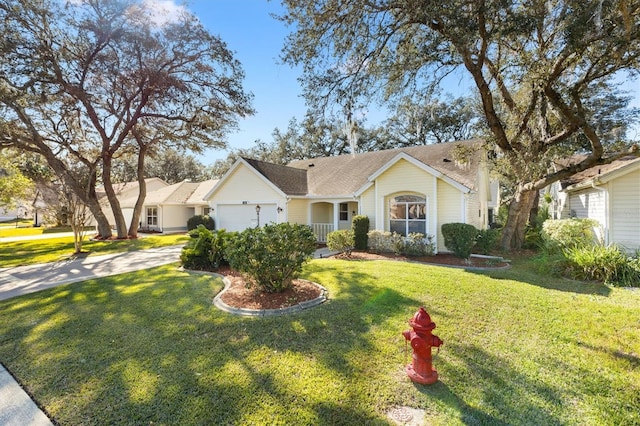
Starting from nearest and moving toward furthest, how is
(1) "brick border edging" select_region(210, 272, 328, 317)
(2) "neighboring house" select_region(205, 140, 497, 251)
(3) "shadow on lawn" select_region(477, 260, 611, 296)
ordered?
(1) "brick border edging" select_region(210, 272, 328, 317), (3) "shadow on lawn" select_region(477, 260, 611, 296), (2) "neighboring house" select_region(205, 140, 497, 251)

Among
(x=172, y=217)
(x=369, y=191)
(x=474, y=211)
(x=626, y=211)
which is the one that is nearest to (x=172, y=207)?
(x=172, y=217)

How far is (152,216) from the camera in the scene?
86.7 ft

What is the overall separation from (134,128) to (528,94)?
22.0 meters

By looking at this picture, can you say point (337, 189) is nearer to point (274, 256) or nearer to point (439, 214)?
point (439, 214)

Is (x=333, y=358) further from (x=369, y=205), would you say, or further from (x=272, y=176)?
(x=272, y=176)

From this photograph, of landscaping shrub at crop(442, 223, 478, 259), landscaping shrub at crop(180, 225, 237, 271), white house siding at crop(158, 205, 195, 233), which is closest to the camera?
landscaping shrub at crop(180, 225, 237, 271)

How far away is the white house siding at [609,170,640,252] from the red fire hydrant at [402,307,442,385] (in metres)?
11.2

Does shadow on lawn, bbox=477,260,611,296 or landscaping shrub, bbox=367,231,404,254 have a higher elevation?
landscaping shrub, bbox=367,231,404,254

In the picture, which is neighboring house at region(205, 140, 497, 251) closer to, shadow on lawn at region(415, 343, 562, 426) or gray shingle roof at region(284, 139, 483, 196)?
gray shingle roof at region(284, 139, 483, 196)

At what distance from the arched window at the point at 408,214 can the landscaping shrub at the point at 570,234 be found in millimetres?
4434

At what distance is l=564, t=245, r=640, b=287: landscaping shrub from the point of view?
7512 mm

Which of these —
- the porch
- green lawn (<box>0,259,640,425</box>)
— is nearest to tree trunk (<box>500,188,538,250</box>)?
green lawn (<box>0,259,640,425</box>)

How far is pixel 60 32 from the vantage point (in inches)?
591

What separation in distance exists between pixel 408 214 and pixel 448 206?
1646 mm
